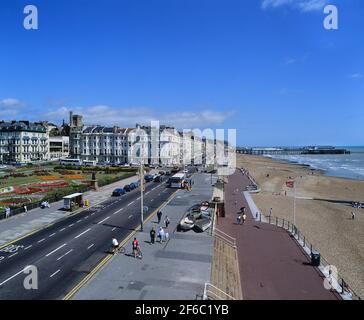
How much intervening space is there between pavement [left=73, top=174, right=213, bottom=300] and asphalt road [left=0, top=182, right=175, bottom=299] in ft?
5.35

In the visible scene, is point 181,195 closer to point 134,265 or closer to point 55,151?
point 134,265

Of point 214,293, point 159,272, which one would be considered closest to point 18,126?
point 159,272

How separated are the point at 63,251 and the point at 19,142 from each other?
10170 centimetres

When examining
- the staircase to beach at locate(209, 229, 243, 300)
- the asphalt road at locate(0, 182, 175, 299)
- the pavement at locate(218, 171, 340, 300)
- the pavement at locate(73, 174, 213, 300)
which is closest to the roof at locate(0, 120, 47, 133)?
the asphalt road at locate(0, 182, 175, 299)

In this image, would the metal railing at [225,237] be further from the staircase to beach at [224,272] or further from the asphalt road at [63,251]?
the asphalt road at [63,251]

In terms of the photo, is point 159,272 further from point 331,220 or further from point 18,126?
point 18,126

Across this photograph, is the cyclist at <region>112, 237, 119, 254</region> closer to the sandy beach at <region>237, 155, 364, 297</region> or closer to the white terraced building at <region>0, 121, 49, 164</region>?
the sandy beach at <region>237, 155, 364, 297</region>

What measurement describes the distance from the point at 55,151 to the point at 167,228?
374 ft

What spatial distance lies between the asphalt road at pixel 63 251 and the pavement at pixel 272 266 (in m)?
9.83

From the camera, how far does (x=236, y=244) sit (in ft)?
90.4

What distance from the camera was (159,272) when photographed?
64.0 ft

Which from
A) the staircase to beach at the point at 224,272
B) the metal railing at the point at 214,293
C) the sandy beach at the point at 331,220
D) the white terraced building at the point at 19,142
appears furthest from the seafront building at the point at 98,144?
the metal railing at the point at 214,293

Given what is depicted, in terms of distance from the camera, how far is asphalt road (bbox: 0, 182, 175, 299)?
59.2 feet
